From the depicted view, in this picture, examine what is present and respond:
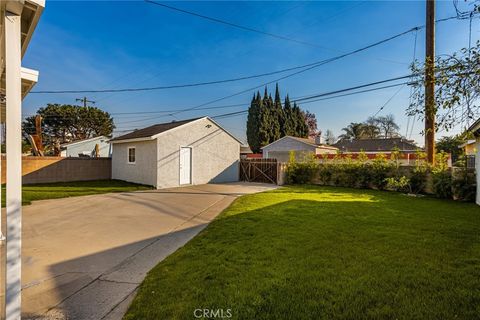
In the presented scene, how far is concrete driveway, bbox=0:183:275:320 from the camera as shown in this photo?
279 centimetres

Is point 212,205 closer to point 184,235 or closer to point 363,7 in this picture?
point 184,235

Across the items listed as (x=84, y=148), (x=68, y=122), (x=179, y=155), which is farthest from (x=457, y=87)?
(x=68, y=122)

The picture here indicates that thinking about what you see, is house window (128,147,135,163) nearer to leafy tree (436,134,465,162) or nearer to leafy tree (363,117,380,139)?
leafy tree (436,134,465,162)

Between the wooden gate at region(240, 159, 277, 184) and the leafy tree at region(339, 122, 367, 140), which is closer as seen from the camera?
the wooden gate at region(240, 159, 277, 184)

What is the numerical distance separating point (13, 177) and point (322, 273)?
3323mm

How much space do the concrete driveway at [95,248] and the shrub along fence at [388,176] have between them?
25.8 feet

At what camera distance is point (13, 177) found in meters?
2.15

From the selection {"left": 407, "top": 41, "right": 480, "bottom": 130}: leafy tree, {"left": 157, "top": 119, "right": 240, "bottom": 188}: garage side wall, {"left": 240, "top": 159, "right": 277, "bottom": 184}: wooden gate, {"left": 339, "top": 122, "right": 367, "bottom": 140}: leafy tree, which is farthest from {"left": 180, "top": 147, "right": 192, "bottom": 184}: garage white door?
{"left": 339, "top": 122, "right": 367, "bottom": 140}: leafy tree

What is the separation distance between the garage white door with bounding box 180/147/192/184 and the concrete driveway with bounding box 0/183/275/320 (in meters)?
5.39

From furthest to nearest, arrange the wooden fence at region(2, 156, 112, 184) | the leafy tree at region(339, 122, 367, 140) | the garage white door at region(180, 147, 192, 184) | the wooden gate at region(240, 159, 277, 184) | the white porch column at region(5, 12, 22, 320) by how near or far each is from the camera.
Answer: the leafy tree at region(339, 122, 367, 140), the wooden gate at region(240, 159, 277, 184), the garage white door at region(180, 147, 192, 184), the wooden fence at region(2, 156, 112, 184), the white porch column at region(5, 12, 22, 320)

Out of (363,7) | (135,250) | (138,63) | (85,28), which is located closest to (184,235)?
(135,250)

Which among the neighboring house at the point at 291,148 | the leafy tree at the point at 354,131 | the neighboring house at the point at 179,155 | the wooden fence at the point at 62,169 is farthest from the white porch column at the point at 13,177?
the leafy tree at the point at 354,131

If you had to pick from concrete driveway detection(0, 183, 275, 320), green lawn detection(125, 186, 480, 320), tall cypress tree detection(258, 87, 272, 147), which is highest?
tall cypress tree detection(258, 87, 272, 147)

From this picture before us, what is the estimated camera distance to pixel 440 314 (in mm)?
2328
